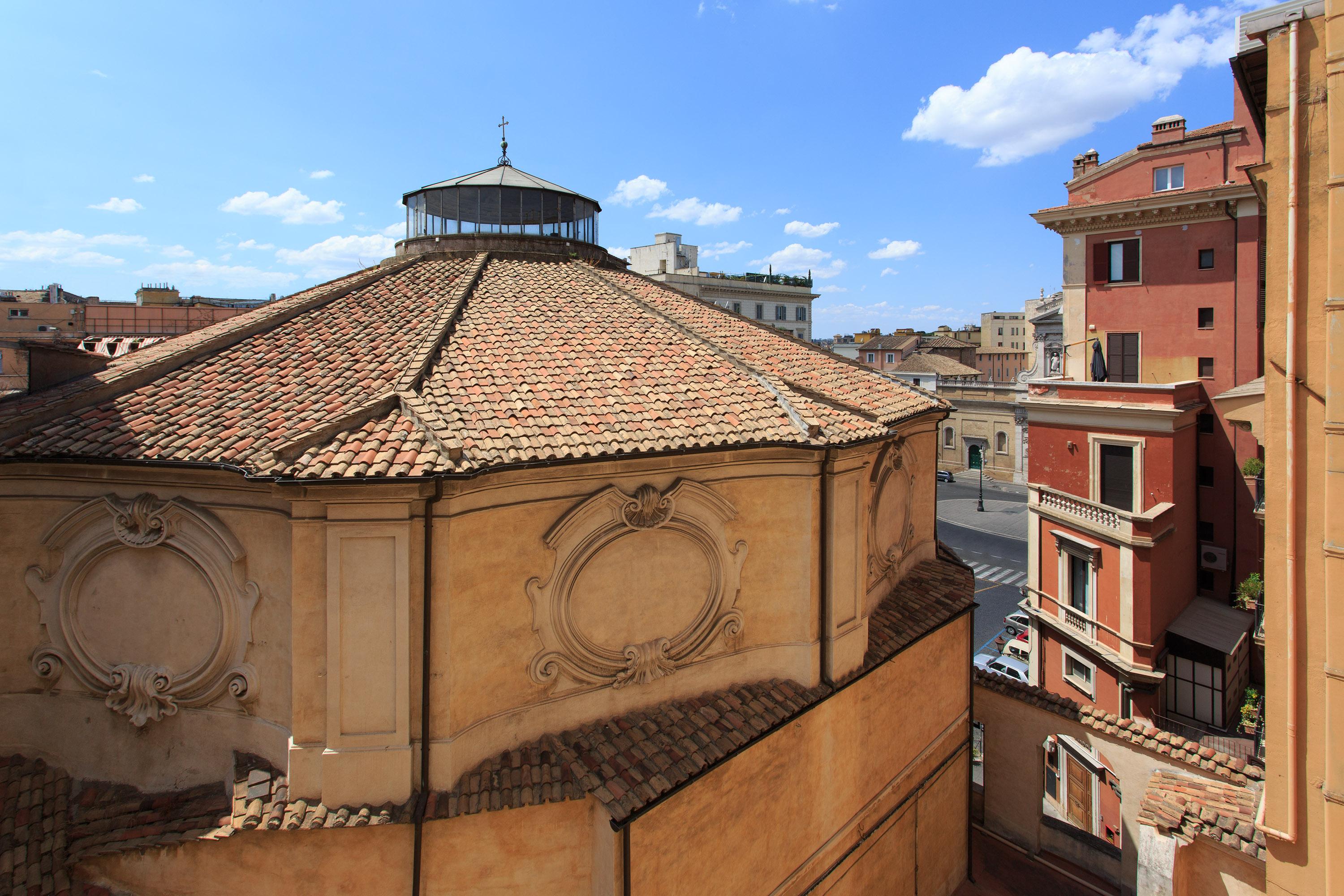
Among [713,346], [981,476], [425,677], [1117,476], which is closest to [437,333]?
[713,346]

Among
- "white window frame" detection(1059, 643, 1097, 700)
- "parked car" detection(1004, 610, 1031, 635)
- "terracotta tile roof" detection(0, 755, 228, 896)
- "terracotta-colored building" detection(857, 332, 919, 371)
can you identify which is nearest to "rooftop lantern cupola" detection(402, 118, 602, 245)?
"terracotta tile roof" detection(0, 755, 228, 896)

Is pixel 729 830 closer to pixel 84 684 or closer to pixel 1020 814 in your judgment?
pixel 84 684

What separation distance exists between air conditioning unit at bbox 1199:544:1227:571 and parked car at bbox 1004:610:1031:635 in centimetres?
796

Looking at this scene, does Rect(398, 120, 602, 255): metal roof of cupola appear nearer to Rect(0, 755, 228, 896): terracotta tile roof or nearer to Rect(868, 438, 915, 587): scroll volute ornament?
Rect(868, 438, 915, 587): scroll volute ornament

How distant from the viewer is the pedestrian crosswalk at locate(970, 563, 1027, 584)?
37969mm

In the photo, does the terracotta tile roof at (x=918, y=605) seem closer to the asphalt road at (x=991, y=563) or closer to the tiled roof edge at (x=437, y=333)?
the tiled roof edge at (x=437, y=333)

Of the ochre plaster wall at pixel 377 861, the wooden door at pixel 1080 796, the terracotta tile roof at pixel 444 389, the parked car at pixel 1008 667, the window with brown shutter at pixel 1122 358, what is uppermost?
the window with brown shutter at pixel 1122 358

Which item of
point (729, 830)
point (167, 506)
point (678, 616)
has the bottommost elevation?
point (729, 830)

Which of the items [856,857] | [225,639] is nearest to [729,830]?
[856,857]

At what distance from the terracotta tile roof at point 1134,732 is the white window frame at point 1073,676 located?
24.6 feet

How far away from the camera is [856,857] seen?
38.6 feet

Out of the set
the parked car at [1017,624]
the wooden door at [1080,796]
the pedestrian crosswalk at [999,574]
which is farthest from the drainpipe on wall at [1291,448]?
the pedestrian crosswalk at [999,574]

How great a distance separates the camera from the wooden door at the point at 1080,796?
746 inches

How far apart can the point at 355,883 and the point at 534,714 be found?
8.41ft
